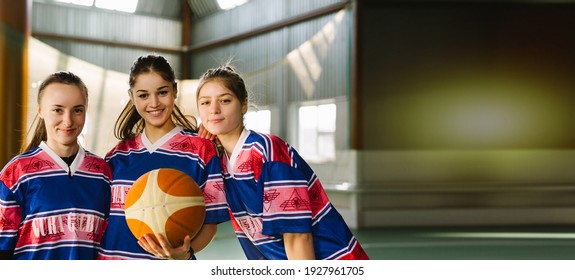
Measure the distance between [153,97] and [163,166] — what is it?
0.20m

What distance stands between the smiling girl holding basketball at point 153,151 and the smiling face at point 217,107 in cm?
8

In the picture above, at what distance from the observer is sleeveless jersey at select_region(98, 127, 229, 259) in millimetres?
1540

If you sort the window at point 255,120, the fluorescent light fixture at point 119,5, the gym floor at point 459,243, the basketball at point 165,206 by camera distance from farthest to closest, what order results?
the gym floor at point 459,243, the fluorescent light fixture at point 119,5, the window at point 255,120, the basketball at point 165,206

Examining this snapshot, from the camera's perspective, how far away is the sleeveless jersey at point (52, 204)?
151 centimetres

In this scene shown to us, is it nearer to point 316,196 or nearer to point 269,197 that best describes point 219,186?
point 269,197

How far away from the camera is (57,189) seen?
1.52m

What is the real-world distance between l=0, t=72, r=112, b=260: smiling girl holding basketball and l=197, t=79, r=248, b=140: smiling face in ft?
1.06

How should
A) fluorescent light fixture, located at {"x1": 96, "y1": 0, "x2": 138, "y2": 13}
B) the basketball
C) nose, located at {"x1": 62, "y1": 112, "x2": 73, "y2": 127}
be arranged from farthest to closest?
1. fluorescent light fixture, located at {"x1": 96, "y1": 0, "x2": 138, "y2": 13}
2. nose, located at {"x1": 62, "y1": 112, "x2": 73, "y2": 127}
3. the basketball

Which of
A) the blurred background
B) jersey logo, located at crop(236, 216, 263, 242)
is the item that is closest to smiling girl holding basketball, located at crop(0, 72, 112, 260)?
jersey logo, located at crop(236, 216, 263, 242)

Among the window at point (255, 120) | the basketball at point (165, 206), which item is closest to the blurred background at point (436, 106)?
the window at point (255, 120)

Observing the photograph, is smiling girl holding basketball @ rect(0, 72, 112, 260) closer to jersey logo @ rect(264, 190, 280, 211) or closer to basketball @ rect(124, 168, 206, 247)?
basketball @ rect(124, 168, 206, 247)

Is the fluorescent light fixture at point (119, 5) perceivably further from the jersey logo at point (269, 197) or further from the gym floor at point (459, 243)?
the gym floor at point (459, 243)

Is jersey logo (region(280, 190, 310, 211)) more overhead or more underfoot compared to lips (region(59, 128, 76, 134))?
more underfoot
